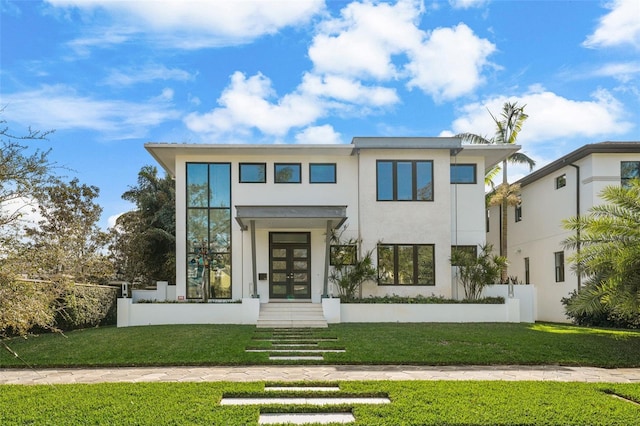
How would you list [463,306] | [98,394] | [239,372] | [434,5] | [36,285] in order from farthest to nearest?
[463,306] → [434,5] → [239,372] → [98,394] → [36,285]

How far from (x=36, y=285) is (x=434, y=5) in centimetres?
1055

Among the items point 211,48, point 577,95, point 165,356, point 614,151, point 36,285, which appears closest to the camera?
point 36,285

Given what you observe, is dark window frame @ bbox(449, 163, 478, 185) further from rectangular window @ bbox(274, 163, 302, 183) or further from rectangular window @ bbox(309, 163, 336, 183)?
rectangular window @ bbox(274, 163, 302, 183)

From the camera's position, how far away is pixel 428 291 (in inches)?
752

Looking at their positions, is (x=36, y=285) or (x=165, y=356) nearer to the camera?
(x=36, y=285)

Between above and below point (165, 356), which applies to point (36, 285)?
above

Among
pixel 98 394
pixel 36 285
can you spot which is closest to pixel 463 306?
pixel 98 394

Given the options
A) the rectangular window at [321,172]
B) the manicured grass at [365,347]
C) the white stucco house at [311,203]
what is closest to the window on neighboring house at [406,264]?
the white stucco house at [311,203]

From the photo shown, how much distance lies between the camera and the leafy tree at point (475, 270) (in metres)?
18.5

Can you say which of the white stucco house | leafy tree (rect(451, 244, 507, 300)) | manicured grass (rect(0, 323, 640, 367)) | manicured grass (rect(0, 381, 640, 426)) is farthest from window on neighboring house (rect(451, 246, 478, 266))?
manicured grass (rect(0, 381, 640, 426))

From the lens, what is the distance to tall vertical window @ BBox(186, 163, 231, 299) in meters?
19.2

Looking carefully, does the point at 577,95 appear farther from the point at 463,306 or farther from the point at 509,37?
the point at 463,306

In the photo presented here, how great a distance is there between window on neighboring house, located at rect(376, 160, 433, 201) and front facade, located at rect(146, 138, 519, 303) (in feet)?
0.12

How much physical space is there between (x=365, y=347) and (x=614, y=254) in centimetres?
552
